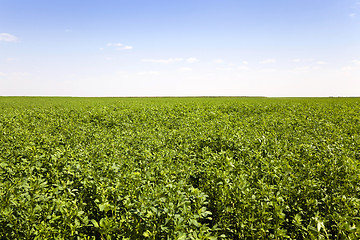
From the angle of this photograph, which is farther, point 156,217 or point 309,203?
point 309,203

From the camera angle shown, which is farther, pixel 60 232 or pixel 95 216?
pixel 95 216

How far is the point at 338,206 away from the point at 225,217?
2.15 metres

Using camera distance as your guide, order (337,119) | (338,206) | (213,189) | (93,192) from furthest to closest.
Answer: (337,119)
(213,189)
(93,192)
(338,206)

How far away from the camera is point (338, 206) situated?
4.09 m

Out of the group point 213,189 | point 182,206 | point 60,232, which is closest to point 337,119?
point 213,189

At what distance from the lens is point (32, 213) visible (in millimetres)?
3240

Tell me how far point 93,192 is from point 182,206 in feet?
7.02

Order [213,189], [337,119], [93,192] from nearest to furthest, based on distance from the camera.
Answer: [93,192]
[213,189]
[337,119]

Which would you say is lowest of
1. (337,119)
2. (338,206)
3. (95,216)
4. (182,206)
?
(95,216)

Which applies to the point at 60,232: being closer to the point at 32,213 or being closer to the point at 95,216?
the point at 32,213

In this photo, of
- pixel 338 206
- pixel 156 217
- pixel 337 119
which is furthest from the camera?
pixel 337 119

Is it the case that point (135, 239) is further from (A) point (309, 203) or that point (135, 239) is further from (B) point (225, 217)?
(A) point (309, 203)

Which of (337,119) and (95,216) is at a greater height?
(337,119)

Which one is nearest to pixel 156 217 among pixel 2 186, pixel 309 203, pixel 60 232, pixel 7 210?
pixel 60 232
